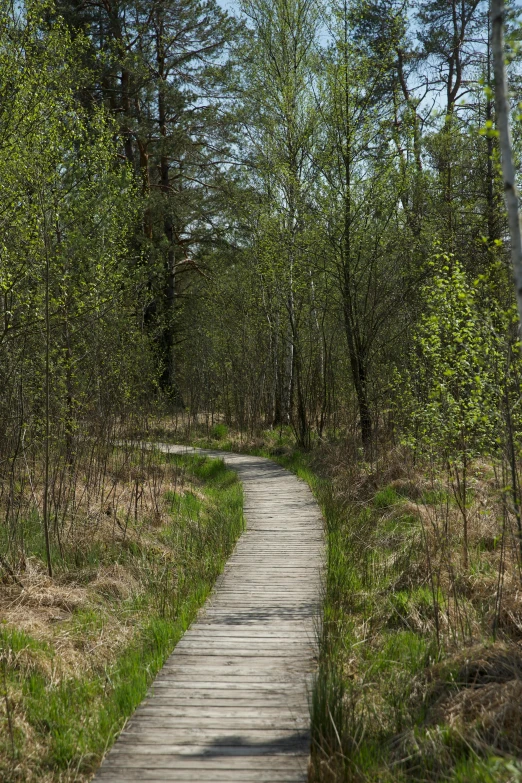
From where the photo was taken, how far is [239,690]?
13.4 feet

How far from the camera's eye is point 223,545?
24.1 ft

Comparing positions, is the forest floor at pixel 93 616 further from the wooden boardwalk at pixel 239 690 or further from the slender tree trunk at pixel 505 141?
the slender tree trunk at pixel 505 141

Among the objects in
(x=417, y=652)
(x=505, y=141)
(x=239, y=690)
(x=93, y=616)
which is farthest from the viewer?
(x=93, y=616)

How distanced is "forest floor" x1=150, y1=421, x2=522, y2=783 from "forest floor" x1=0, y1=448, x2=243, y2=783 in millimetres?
1131

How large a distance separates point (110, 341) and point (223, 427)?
8077 mm

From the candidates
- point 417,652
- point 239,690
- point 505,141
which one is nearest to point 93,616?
point 239,690

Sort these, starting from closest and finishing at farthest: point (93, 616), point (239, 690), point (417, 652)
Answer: point (239, 690), point (417, 652), point (93, 616)

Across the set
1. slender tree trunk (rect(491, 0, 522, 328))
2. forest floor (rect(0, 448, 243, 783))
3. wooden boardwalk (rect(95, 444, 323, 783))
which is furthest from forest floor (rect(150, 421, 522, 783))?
slender tree trunk (rect(491, 0, 522, 328))

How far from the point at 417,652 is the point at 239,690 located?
1.23 metres

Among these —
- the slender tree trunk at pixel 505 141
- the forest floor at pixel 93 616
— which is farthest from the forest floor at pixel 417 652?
the slender tree trunk at pixel 505 141

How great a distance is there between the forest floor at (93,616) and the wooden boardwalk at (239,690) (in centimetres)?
18

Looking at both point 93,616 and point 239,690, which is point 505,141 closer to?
point 239,690

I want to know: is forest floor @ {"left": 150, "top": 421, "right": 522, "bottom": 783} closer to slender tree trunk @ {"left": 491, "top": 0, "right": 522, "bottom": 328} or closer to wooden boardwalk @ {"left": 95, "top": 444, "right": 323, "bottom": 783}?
wooden boardwalk @ {"left": 95, "top": 444, "right": 323, "bottom": 783}

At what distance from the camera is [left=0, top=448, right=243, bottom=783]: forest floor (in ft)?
12.3
